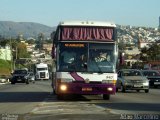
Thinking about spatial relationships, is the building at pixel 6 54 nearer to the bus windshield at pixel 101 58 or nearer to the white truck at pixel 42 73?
the white truck at pixel 42 73

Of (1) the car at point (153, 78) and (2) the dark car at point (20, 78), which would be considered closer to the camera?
(1) the car at point (153, 78)

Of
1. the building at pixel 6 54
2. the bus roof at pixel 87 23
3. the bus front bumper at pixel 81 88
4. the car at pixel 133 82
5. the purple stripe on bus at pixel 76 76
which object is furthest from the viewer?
the building at pixel 6 54

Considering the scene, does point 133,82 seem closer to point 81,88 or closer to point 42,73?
point 81,88

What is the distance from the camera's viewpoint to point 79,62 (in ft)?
83.2

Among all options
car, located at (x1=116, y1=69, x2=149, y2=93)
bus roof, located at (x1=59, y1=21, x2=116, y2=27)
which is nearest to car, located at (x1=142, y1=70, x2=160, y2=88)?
car, located at (x1=116, y1=69, x2=149, y2=93)

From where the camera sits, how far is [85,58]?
2541 centimetres

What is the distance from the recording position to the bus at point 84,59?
25359 mm

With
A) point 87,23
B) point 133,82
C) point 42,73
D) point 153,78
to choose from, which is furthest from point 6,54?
point 87,23

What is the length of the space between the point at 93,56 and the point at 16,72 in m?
44.0

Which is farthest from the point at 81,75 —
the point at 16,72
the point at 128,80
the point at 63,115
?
the point at 16,72

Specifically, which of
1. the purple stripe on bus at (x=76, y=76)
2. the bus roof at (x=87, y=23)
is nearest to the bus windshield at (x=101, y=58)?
the purple stripe on bus at (x=76, y=76)

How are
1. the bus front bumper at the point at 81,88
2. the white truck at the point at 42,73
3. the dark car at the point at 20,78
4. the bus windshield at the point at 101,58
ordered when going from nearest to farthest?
the bus windshield at the point at 101,58, the bus front bumper at the point at 81,88, the dark car at the point at 20,78, the white truck at the point at 42,73

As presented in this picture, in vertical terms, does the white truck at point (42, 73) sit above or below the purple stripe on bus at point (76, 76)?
above

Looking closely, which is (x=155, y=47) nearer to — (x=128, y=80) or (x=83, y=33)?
(x=128, y=80)
